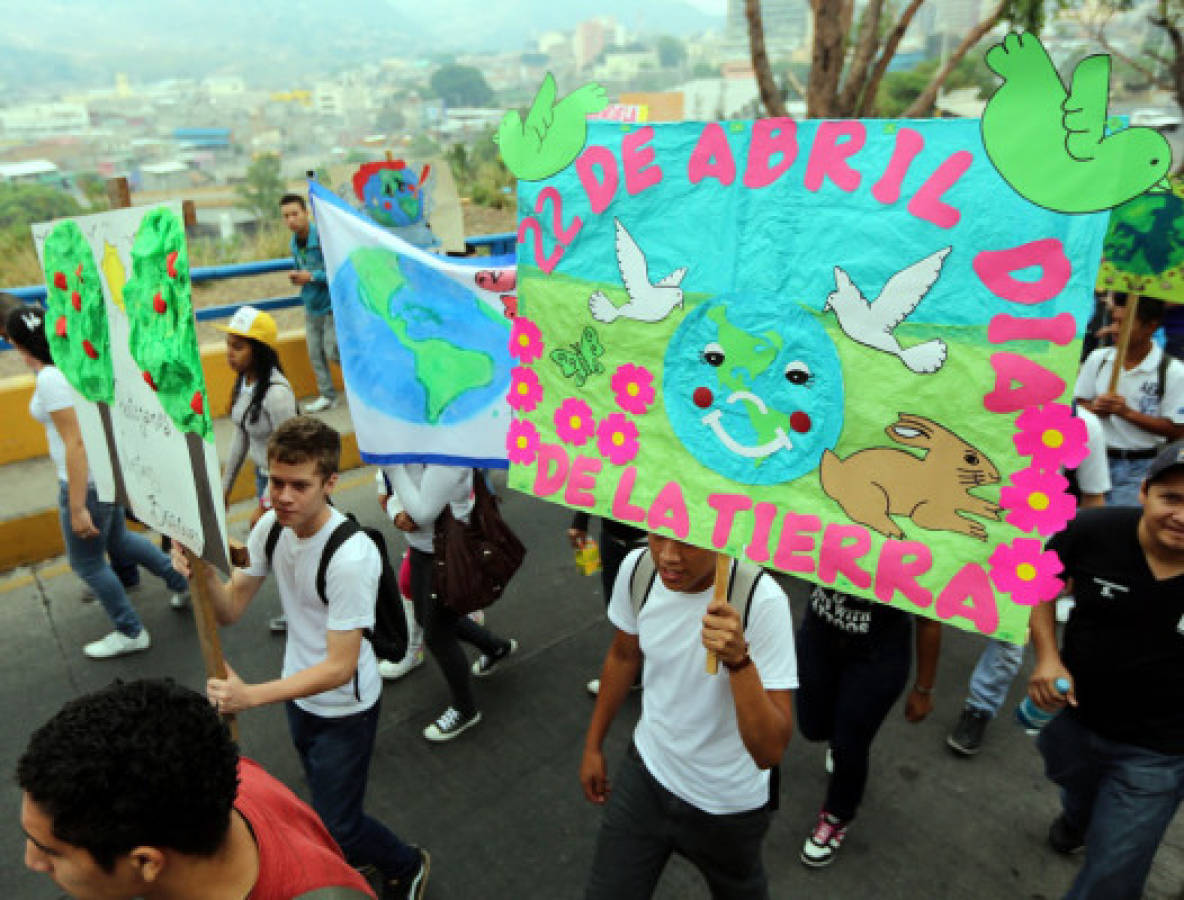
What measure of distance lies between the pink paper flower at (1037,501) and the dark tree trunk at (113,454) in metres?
2.56

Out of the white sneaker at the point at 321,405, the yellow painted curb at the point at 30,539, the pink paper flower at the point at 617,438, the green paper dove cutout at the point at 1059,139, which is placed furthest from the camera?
the white sneaker at the point at 321,405

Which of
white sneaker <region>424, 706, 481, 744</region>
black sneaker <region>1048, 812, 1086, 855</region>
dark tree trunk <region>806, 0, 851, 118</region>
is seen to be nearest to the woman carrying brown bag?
white sneaker <region>424, 706, 481, 744</region>

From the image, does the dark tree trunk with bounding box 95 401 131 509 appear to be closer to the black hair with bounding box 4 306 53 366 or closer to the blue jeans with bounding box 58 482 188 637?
the black hair with bounding box 4 306 53 366

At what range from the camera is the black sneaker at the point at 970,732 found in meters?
3.71

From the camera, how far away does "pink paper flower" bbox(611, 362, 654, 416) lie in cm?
195

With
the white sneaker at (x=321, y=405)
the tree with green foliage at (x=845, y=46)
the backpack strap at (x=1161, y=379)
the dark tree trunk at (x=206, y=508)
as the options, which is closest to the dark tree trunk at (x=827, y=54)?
the tree with green foliage at (x=845, y=46)

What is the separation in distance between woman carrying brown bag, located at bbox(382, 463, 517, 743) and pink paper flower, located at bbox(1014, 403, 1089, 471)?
232cm

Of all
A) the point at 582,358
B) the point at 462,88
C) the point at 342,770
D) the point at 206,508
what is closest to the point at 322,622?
the point at 342,770

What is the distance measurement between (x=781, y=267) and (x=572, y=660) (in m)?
3.23

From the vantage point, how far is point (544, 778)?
3641 mm

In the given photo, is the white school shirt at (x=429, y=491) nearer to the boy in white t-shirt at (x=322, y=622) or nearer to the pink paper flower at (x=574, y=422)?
the boy in white t-shirt at (x=322, y=622)

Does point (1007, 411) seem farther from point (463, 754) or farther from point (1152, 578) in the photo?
point (463, 754)

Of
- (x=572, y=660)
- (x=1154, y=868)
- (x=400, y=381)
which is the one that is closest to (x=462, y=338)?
(x=400, y=381)

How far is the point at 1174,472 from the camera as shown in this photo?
2.24 m
